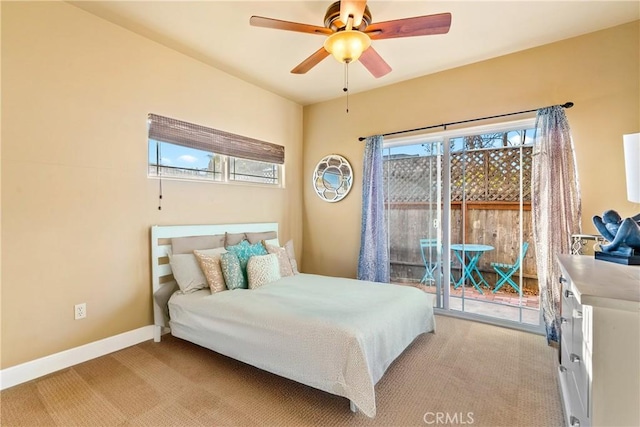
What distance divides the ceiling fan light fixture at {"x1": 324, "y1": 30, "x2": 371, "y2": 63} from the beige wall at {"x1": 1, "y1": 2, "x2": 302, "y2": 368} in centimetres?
188

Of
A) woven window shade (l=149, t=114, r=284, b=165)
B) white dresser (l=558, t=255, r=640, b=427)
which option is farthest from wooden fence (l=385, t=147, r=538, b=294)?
white dresser (l=558, t=255, r=640, b=427)

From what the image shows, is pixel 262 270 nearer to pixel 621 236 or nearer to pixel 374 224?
pixel 374 224

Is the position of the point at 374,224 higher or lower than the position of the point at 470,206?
lower

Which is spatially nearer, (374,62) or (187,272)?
(374,62)

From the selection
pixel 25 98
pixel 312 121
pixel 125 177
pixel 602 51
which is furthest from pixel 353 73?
pixel 25 98

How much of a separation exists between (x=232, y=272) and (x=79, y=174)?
1475mm

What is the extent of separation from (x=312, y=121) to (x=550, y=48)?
113 inches

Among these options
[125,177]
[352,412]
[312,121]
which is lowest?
[352,412]

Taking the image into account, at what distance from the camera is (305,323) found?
199 cm

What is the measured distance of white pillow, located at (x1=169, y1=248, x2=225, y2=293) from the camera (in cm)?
275

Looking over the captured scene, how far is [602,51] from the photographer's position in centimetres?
264

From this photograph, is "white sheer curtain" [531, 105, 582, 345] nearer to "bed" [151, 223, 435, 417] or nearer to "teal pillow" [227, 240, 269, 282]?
"bed" [151, 223, 435, 417]

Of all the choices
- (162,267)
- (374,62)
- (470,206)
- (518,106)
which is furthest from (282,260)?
(518,106)

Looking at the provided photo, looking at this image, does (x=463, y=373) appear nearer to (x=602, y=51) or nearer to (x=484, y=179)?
(x=484, y=179)
